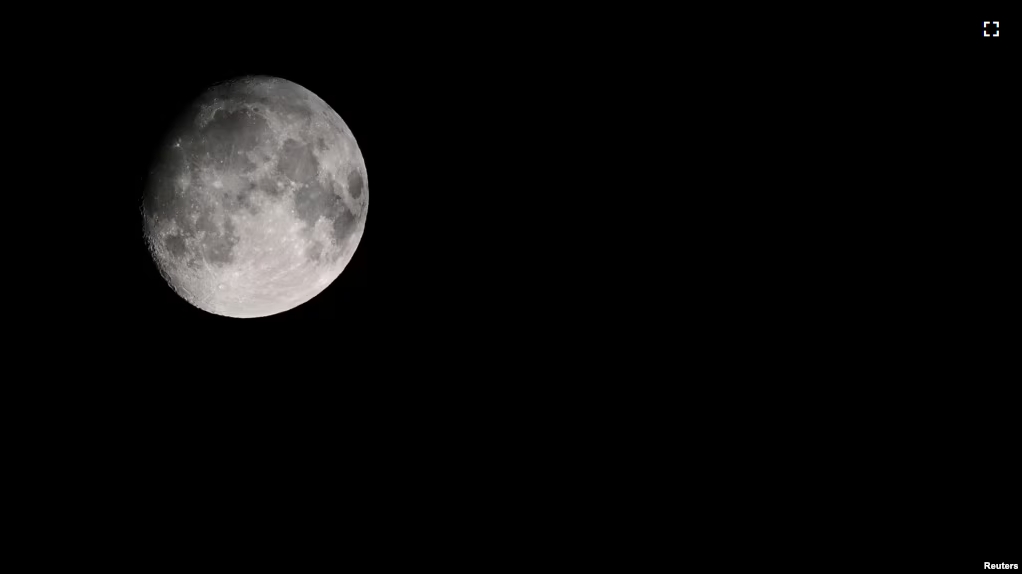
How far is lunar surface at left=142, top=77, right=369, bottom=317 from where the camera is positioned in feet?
11.0

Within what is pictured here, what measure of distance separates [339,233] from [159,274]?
114 cm

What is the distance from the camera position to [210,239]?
3416 mm

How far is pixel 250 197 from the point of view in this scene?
3354 millimetres

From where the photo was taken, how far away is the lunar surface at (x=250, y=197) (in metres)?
3.36

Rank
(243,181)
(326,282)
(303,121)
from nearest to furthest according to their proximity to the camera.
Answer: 1. (243,181)
2. (303,121)
3. (326,282)

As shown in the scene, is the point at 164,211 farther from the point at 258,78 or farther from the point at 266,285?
the point at 258,78

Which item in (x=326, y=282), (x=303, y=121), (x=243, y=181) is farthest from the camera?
(x=326, y=282)

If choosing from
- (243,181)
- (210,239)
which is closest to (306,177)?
(243,181)

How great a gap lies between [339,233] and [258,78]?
1.07m

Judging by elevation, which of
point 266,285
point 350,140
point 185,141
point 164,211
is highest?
point 350,140

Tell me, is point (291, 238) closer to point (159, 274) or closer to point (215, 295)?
point (215, 295)

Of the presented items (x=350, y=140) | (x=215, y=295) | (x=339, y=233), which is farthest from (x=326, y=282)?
(x=350, y=140)

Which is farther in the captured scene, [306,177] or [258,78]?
[258,78]

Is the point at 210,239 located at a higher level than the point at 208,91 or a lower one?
lower
